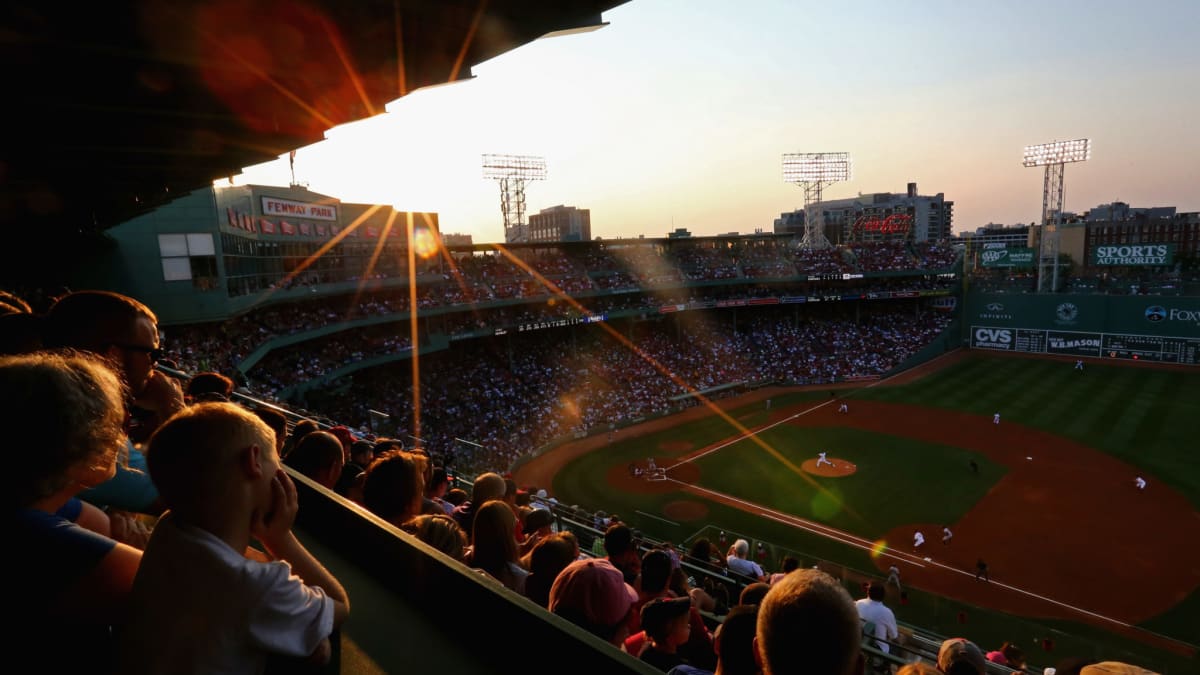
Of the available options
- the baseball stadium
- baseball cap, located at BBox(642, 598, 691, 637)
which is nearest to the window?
the baseball stadium

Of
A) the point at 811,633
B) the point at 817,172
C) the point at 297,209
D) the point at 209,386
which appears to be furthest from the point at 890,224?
the point at 811,633

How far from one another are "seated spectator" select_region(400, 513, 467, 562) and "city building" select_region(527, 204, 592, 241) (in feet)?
406

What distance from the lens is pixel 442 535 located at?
379 cm

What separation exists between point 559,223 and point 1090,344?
10440 centimetres

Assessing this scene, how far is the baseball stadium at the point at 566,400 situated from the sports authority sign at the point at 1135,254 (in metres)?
0.39

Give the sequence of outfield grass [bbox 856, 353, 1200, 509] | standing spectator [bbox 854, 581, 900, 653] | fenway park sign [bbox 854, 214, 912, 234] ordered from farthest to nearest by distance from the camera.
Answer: fenway park sign [bbox 854, 214, 912, 234] < outfield grass [bbox 856, 353, 1200, 509] < standing spectator [bbox 854, 581, 900, 653]

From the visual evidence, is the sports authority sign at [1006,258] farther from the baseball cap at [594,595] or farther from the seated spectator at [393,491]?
the baseball cap at [594,595]

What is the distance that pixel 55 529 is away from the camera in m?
1.87

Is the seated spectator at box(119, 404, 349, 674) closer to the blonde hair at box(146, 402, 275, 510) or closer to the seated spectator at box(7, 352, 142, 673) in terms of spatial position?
the blonde hair at box(146, 402, 275, 510)

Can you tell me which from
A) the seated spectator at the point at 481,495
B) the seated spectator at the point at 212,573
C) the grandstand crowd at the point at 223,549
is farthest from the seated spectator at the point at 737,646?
the seated spectator at the point at 481,495

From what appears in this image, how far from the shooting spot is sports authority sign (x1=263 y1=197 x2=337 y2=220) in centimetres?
2844

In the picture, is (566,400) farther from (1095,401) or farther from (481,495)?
(1095,401)

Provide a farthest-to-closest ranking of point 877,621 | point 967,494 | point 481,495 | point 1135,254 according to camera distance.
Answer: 1. point 1135,254
2. point 967,494
3. point 877,621
4. point 481,495

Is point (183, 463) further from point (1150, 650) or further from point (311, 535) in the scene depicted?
point (1150, 650)
